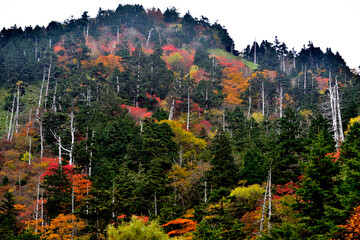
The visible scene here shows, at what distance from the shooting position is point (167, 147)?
34.7 m

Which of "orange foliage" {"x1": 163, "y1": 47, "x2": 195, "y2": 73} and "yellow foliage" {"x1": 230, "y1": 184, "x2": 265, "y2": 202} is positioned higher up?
"orange foliage" {"x1": 163, "y1": 47, "x2": 195, "y2": 73}

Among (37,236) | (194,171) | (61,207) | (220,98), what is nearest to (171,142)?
(194,171)

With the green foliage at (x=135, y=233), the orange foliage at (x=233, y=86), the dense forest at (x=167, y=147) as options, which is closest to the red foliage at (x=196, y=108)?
the dense forest at (x=167, y=147)

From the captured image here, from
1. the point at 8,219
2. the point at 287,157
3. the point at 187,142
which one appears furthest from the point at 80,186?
the point at 287,157

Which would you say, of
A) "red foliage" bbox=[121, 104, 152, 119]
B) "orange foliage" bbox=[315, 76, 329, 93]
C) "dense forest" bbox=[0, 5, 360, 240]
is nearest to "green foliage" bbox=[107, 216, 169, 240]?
"dense forest" bbox=[0, 5, 360, 240]

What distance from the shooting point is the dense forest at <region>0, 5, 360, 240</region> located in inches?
668

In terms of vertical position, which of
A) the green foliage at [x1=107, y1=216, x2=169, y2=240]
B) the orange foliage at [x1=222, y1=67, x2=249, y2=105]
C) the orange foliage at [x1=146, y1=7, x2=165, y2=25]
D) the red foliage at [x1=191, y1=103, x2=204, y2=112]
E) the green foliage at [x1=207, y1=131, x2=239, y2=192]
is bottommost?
the green foliage at [x1=107, y1=216, x2=169, y2=240]

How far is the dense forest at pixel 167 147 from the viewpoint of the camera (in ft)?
55.7

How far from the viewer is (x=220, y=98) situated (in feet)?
177

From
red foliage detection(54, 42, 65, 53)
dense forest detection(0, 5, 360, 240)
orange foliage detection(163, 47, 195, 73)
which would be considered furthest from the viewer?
red foliage detection(54, 42, 65, 53)

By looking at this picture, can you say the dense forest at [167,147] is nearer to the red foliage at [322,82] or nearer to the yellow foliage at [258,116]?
the red foliage at [322,82]

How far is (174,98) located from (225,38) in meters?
59.0

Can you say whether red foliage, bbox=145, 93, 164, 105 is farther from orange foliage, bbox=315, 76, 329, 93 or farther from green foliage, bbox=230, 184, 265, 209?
orange foliage, bbox=315, 76, 329, 93

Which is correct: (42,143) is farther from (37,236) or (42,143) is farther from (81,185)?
(37,236)
